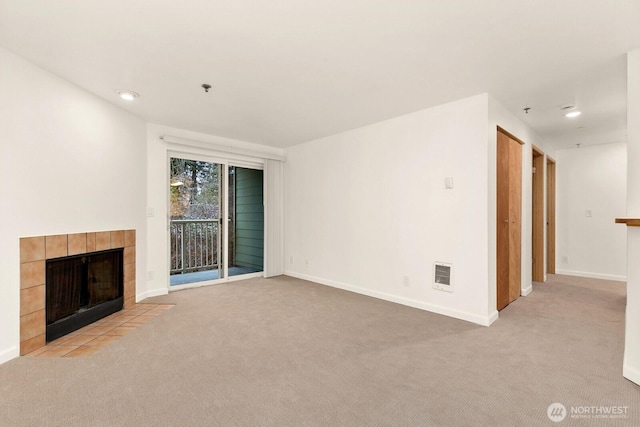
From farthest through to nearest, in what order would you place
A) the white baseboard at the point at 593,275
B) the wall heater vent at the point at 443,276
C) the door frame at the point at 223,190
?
the white baseboard at the point at 593,275 < the door frame at the point at 223,190 < the wall heater vent at the point at 443,276

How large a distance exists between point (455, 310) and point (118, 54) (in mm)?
3804

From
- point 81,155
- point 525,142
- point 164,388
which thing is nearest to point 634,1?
point 525,142

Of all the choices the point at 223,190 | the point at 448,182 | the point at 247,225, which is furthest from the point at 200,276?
the point at 448,182

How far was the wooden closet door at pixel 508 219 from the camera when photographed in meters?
3.37

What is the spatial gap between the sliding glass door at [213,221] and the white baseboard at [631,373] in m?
4.52

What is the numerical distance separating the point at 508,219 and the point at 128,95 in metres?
4.36

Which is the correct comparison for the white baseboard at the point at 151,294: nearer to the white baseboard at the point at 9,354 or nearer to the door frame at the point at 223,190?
the door frame at the point at 223,190

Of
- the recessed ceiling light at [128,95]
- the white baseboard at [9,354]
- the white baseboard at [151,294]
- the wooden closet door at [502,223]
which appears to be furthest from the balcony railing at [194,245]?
the wooden closet door at [502,223]

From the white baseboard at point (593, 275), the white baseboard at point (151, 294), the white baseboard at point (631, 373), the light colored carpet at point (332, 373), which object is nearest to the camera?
the light colored carpet at point (332, 373)

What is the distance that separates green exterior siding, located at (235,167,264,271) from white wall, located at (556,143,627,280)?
5.37m

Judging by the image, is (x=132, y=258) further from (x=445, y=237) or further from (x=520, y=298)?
(x=520, y=298)

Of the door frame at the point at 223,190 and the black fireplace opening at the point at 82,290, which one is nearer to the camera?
the black fireplace opening at the point at 82,290

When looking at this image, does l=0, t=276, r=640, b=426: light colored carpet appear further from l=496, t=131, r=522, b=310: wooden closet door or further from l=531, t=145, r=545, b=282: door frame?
l=531, t=145, r=545, b=282: door frame

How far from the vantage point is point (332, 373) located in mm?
2115
